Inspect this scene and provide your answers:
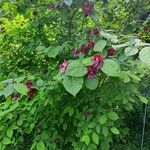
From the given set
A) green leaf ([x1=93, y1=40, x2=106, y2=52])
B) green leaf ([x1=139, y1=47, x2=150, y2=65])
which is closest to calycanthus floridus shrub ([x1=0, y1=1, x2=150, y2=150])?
green leaf ([x1=93, y1=40, x2=106, y2=52])

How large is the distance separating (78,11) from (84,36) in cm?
30

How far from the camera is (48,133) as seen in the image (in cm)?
158

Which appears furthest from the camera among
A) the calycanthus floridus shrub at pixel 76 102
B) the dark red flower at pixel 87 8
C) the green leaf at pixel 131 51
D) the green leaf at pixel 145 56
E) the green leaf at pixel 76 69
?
the dark red flower at pixel 87 8

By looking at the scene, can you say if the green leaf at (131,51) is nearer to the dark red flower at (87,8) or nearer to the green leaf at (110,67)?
the green leaf at (110,67)

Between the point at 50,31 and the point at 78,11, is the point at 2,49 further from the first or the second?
the point at 78,11

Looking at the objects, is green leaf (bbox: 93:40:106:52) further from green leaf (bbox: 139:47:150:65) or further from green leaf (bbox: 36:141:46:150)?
green leaf (bbox: 36:141:46:150)

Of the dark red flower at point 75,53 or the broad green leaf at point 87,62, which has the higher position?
the broad green leaf at point 87,62

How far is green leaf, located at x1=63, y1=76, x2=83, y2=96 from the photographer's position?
120cm

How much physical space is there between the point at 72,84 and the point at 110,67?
0.15 metres

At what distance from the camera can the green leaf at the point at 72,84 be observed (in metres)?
1.20

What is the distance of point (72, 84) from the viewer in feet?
4.01

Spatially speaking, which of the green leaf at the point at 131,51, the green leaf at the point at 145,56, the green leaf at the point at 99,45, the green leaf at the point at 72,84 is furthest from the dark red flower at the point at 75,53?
the green leaf at the point at 145,56

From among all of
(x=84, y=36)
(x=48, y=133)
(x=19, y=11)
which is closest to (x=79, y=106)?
(x=48, y=133)

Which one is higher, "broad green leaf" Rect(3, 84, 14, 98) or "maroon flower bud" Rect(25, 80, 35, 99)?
"broad green leaf" Rect(3, 84, 14, 98)
